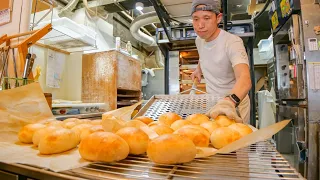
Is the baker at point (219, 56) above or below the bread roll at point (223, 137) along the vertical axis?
above

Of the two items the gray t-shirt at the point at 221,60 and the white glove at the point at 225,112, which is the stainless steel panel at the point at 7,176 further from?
the gray t-shirt at the point at 221,60

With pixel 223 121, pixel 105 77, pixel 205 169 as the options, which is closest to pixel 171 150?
pixel 205 169

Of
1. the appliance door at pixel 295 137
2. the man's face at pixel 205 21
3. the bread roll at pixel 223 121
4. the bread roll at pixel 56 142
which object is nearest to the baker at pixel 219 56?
the man's face at pixel 205 21

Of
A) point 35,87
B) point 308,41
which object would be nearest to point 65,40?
point 35,87

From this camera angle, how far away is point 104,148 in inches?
18.8

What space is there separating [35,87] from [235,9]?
11.1 ft

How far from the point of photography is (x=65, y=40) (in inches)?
107

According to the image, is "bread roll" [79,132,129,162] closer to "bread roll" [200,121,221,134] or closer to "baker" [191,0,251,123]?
"bread roll" [200,121,221,134]

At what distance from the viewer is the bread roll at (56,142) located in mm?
556

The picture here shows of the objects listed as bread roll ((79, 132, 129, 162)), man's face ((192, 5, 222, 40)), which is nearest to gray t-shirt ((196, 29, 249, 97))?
man's face ((192, 5, 222, 40))

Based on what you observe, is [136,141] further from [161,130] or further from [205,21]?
[205,21]

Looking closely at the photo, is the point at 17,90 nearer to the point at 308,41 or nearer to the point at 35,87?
the point at 35,87

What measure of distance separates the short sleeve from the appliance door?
40.0 inches

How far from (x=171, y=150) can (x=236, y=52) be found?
1090mm
